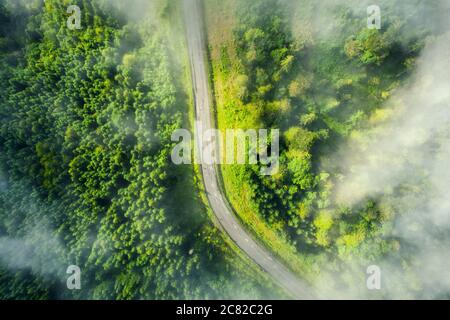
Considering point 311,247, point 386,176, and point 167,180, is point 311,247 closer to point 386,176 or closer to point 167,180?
point 386,176

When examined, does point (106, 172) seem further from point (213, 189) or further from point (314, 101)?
point (314, 101)

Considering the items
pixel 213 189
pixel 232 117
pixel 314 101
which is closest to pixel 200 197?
pixel 213 189

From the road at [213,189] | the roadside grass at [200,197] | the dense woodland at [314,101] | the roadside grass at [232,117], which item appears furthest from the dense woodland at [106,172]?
the dense woodland at [314,101]

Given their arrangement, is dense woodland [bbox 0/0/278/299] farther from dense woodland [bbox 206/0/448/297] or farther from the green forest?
dense woodland [bbox 206/0/448/297]

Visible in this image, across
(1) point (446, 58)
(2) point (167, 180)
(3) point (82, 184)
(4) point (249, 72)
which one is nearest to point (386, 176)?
(1) point (446, 58)

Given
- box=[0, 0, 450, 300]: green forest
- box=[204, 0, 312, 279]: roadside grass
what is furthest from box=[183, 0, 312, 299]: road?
box=[204, 0, 312, 279]: roadside grass
